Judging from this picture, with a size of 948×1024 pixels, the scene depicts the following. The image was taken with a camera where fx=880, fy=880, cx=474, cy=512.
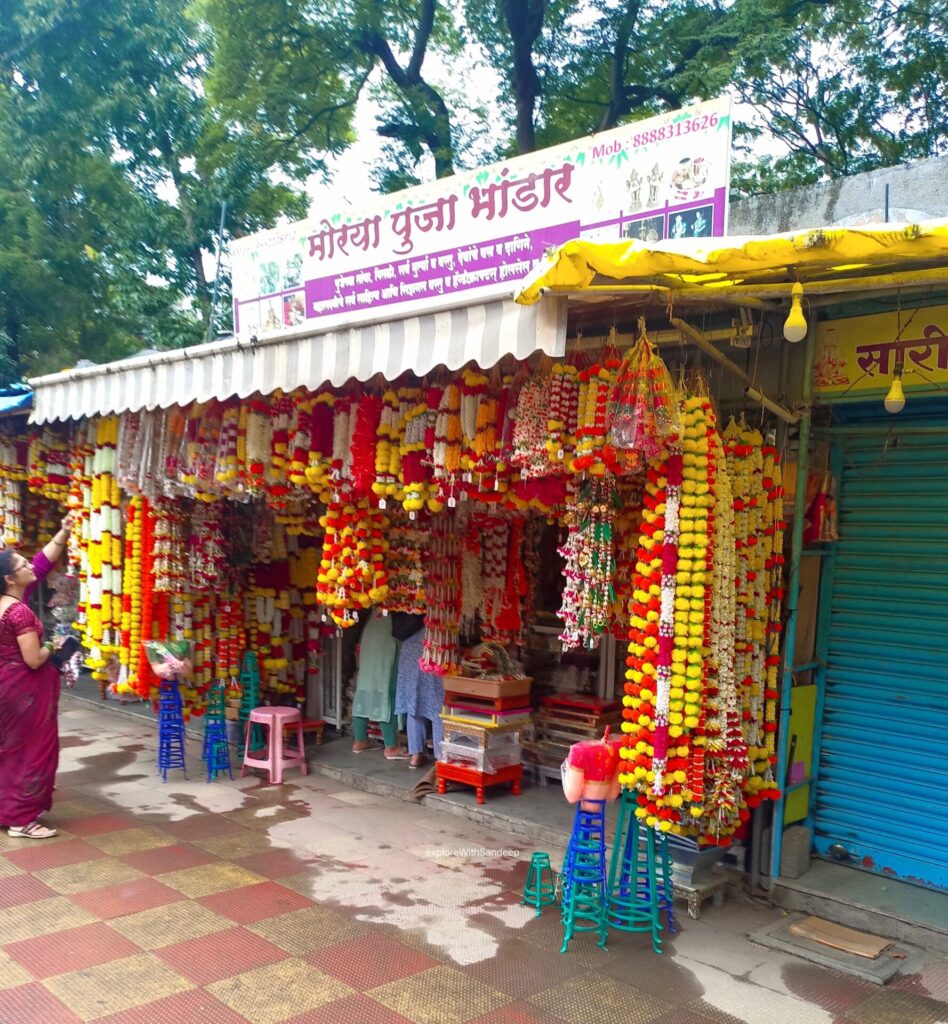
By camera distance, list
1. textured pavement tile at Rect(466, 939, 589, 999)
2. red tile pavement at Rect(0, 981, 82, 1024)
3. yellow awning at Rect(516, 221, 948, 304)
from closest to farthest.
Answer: yellow awning at Rect(516, 221, 948, 304), red tile pavement at Rect(0, 981, 82, 1024), textured pavement tile at Rect(466, 939, 589, 999)

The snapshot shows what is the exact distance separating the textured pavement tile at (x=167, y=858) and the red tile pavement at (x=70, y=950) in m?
0.82

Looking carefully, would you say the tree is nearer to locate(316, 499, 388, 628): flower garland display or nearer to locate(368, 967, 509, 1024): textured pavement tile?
locate(316, 499, 388, 628): flower garland display

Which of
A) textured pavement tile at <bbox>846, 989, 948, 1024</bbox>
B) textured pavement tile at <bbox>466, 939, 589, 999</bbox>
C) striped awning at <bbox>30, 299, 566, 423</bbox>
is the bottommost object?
textured pavement tile at <bbox>466, 939, 589, 999</bbox>

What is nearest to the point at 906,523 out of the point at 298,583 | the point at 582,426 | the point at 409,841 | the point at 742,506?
the point at 742,506

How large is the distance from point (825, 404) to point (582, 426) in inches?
57.1

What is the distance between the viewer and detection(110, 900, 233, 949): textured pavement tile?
13.7 ft

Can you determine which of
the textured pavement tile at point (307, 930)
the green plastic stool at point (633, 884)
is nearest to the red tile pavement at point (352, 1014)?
the textured pavement tile at point (307, 930)

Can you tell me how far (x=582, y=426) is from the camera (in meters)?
4.13

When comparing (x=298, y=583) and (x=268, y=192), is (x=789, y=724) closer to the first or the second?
(x=298, y=583)

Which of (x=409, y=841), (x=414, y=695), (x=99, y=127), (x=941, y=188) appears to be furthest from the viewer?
(x=99, y=127)

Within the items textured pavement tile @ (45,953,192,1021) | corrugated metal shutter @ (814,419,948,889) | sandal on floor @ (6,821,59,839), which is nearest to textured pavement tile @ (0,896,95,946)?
textured pavement tile @ (45,953,192,1021)

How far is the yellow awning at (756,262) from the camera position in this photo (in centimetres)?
314

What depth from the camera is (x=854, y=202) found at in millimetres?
5402

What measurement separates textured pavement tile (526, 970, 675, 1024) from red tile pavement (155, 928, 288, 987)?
1.25 meters
